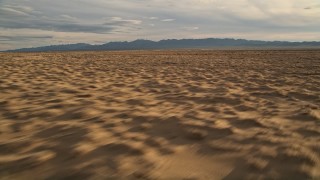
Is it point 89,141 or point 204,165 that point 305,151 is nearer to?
point 204,165

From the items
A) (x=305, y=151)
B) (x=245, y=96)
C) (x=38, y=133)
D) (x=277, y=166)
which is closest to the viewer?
(x=277, y=166)

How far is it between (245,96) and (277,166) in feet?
10.0

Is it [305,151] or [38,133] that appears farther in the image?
[38,133]

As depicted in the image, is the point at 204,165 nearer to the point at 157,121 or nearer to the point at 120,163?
the point at 120,163

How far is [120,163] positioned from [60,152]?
0.60 metres

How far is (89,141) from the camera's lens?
2.88 metres

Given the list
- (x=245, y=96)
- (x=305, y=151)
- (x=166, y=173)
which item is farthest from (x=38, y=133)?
(x=245, y=96)

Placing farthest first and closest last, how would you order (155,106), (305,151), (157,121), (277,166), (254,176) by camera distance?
1. (155,106)
2. (157,121)
3. (305,151)
4. (277,166)
5. (254,176)

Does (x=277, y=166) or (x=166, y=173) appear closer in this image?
(x=166, y=173)

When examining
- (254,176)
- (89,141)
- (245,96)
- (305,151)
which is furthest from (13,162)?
(245,96)

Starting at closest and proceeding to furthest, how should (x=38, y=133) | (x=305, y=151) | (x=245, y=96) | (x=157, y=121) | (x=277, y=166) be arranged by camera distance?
1. (x=277, y=166)
2. (x=305, y=151)
3. (x=38, y=133)
4. (x=157, y=121)
5. (x=245, y=96)

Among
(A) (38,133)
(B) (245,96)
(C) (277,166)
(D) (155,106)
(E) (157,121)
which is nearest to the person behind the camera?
(C) (277,166)

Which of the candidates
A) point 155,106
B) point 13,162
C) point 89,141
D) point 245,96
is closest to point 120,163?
point 89,141

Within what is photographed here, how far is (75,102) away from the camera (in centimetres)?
456
